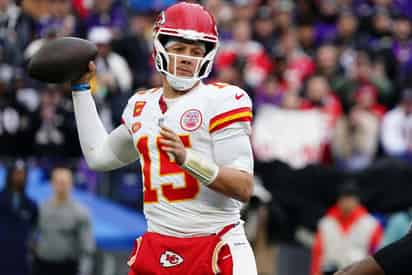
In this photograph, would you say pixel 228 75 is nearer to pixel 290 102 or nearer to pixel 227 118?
pixel 290 102

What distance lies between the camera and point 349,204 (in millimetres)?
10453

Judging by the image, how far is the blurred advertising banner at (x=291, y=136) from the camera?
12.1 meters

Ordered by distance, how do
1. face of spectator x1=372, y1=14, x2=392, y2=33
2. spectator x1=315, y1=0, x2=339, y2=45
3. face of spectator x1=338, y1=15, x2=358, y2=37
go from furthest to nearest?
spectator x1=315, y1=0, x2=339, y2=45
face of spectator x1=372, y1=14, x2=392, y2=33
face of spectator x1=338, y1=15, x2=358, y2=37

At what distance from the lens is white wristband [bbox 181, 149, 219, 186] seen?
4934 millimetres

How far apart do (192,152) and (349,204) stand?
219 inches

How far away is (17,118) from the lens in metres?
11.5

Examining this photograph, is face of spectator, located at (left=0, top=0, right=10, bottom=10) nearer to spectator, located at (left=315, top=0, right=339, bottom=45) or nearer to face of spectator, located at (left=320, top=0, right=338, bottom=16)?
spectator, located at (left=315, top=0, right=339, bottom=45)

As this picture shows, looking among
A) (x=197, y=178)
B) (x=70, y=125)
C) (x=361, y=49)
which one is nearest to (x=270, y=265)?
(x=70, y=125)

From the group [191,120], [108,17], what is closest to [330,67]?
[108,17]

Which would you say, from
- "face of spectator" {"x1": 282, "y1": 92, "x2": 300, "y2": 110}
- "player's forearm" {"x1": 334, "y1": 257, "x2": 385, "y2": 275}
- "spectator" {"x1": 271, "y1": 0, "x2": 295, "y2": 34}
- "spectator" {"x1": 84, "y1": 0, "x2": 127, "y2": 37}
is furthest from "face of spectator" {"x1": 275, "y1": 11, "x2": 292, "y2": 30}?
"player's forearm" {"x1": 334, "y1": 257, "x2": 385, "y2": 275}

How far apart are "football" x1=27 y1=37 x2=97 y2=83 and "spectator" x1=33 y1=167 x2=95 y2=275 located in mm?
4894

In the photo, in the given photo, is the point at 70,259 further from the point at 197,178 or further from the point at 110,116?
the point at 197,178

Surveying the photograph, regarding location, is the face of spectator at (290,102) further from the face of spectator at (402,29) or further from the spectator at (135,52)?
the face of spectator at (402,29)

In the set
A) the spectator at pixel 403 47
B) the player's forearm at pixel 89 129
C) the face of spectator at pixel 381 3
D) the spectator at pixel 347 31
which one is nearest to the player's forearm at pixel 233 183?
the player's forearm at pixel 89 129
